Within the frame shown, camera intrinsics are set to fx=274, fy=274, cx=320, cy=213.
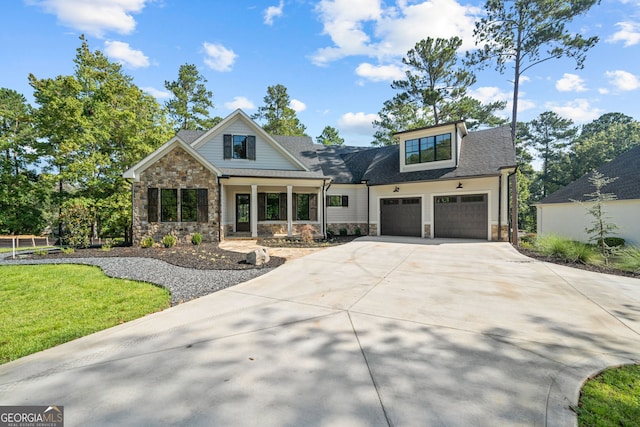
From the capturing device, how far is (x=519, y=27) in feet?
63.4

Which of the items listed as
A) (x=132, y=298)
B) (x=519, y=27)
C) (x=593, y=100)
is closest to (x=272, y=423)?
(x=132, y=298)

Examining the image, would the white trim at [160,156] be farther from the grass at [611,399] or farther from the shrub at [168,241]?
the grass at [611,399]

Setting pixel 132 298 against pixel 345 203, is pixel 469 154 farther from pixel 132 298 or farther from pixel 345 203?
pixel 132 298

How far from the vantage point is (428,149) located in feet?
52.3

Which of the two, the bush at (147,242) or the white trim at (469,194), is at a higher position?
the white trim at (469,194)

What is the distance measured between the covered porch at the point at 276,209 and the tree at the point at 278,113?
1702cm

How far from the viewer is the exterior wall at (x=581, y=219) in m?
12.1

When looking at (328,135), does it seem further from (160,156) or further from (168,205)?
(168,205)

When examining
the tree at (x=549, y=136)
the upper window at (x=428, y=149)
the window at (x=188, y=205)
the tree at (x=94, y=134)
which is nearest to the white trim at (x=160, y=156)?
the window at (x=188, y=205)

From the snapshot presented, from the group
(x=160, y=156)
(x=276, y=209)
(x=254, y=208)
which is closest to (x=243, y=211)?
(x=276, y=209)

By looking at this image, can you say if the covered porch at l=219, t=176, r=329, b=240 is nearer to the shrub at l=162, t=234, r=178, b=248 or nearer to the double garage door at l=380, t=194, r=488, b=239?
the shrub at l=162, t=234, r=178, b=248

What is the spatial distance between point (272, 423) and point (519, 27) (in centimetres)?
2690

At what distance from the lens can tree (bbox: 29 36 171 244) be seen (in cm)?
1638

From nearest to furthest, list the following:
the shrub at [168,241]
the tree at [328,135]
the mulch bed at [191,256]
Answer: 1. the mulch bed at [191,256]
2. the shrub at [168,241]
3. the tree at [328,135]
